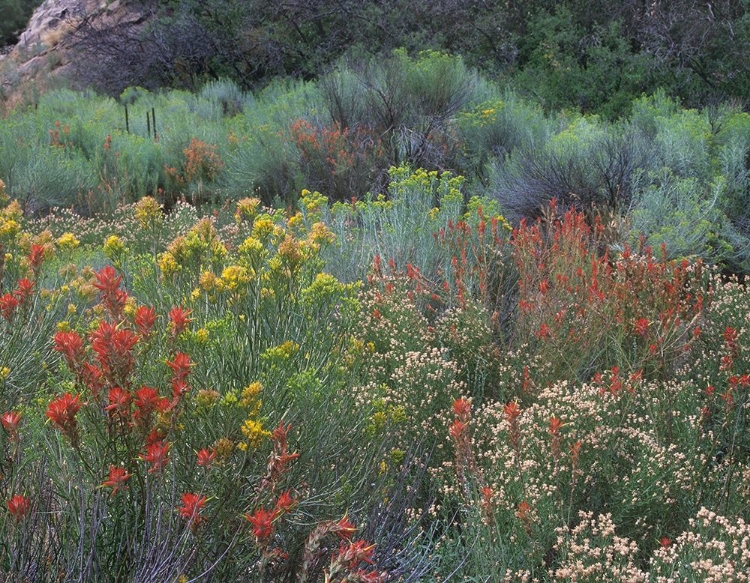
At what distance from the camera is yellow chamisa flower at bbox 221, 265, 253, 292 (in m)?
2.63

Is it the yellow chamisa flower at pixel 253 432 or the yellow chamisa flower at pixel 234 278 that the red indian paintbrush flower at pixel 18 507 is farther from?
the yellow chamisa flower at pixel 234 278

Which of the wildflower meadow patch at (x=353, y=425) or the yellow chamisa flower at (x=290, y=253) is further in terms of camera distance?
the yellow chamisa flower at (x=290, y=253)

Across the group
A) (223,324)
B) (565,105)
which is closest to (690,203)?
(223,324)

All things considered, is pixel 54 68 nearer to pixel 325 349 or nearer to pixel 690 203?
pixel 690 203

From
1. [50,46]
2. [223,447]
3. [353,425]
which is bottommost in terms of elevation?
[50,46]

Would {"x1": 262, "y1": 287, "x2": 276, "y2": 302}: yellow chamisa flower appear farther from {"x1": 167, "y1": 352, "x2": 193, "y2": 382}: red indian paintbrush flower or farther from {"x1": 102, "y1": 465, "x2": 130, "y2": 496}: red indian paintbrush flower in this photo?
{"x1": 102, "y1": 465, "x2": 130, "y2": 496}: red indian paintbrush flower

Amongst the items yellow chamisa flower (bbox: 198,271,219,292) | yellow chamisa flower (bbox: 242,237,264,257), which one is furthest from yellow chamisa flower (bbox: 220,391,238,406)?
yellow chamisa flower (bbox: 242,237,264,257)

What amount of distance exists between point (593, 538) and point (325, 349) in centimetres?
111

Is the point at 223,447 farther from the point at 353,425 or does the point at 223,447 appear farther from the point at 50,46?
the point at 50,46

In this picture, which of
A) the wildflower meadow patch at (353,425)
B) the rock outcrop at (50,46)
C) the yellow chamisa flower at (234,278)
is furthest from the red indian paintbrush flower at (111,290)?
the rock outcrop at (50,46)

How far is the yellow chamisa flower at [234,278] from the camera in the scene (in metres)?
2.63

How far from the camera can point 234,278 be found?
264cm

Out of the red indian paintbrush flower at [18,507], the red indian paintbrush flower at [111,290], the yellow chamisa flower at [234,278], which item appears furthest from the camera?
the yellow chamisa flower at [234,278]

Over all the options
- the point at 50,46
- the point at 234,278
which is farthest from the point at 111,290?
the point at 50,46
